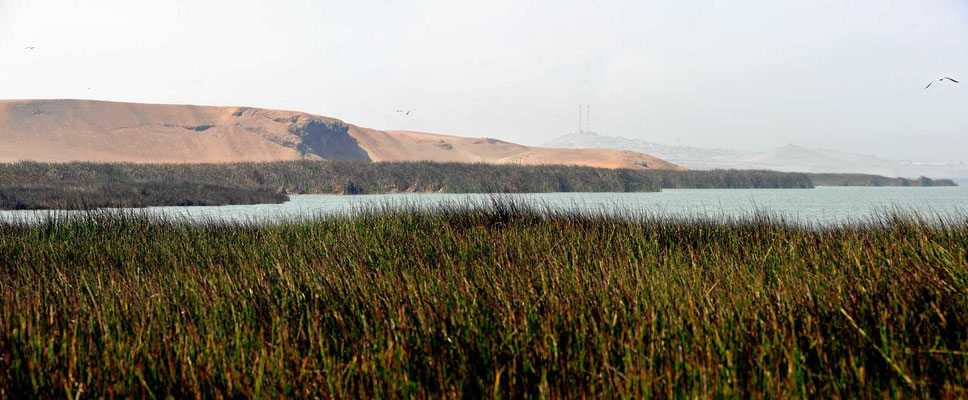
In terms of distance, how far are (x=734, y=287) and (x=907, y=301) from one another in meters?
0.81

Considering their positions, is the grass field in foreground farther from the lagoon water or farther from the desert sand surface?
the desert sand surface

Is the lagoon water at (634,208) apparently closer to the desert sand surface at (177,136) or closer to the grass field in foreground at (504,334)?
the grass field in foreground at (504,334)

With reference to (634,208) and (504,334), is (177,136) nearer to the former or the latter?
(634,208)

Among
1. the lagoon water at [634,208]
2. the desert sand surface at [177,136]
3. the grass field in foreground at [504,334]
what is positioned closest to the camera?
the grass field in foreground at [504,334]

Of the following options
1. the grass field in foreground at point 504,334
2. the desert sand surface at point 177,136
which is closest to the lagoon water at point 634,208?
the grass field in foreground at point 504,334

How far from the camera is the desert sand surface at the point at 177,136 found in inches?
2489

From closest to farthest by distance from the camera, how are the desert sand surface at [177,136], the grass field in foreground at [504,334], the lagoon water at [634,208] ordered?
the grass field in foreground at [504,334] < the lagoon water at [634,208] < the desert sand surface at [177,136]

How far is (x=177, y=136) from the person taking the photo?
6888 centimetres

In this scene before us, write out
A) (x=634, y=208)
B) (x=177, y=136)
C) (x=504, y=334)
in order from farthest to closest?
(x=177, y=136) → (x=634, y=208) → (x=504, y=334)

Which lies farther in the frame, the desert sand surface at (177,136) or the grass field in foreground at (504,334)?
the desert sand surface at (177,136)

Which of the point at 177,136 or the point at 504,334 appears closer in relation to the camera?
the point at 504,334

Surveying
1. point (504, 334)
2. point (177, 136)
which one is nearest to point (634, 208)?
point (504, 334)

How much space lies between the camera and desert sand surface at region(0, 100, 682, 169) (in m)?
63.2

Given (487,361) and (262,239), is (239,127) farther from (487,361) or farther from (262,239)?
(487,361)
